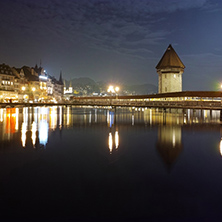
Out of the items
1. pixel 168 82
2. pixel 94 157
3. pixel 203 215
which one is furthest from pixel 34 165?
pixel 168 82

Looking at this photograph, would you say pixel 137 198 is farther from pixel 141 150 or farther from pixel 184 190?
pixel 141 150

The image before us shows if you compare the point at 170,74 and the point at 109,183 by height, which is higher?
the point at 170,74

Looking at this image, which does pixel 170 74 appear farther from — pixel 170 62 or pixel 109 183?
pixel 109 183

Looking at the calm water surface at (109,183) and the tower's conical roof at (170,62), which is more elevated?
the tower's conical roof at (170,62)

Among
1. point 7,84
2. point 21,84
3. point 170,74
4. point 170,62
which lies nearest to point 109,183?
point 170,74

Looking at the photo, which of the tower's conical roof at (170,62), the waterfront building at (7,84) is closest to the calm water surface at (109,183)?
the tower's conical roof at (170,62)

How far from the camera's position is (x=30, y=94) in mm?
106625

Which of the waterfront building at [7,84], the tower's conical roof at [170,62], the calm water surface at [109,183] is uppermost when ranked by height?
the tower's conical roof at [170,62]

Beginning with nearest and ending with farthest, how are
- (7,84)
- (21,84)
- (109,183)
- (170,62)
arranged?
(109,183) < (170,62) < (7,84) < (21,84)

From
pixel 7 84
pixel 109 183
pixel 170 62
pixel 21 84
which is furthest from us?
pixel 21 84

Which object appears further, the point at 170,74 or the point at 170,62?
the point at 170,62

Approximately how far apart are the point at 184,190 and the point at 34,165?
7.53m

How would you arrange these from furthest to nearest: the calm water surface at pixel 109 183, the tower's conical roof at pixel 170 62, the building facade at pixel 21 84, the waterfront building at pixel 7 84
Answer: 1. the building facade at pixel 21 84
2. the waterfront building at pixel 7 84
3. the tower's conical roof at pixel 170 62
4. the calm water surface at pixel 109 183

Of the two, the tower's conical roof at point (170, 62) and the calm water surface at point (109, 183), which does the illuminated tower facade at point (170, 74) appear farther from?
the calm water surface at point (109, 183)
